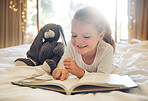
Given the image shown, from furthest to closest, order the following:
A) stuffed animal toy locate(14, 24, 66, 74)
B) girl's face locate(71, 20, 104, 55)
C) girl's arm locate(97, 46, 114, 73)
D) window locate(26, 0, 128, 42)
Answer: window locate(26, 0, 128, 42) < stuffed animal toy locate(14, 24, 66, 74) < girl's arm locate(97, 46, 114, 73) < girl's face locate(71, 20, 104, 55)

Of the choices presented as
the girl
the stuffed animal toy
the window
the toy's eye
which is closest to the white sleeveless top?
the girl

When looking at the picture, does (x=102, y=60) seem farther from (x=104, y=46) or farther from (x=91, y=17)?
(x=91, y=17)

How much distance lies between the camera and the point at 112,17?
3641 millimetres

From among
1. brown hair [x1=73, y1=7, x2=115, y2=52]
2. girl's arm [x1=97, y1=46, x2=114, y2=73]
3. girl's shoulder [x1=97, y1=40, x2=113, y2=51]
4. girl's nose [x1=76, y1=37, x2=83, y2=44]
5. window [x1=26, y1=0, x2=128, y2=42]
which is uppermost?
window [x1=26, y1=0, x2=128, y2=42]

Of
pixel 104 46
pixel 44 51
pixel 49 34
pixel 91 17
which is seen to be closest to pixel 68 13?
pixel 49 34

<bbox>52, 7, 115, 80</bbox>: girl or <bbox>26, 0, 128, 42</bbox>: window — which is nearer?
<bbox>52, 7, 115, 80</bbox>: girl

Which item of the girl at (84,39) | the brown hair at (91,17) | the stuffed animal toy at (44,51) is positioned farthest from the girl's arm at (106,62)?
the stuffed animal toy at (44,51)

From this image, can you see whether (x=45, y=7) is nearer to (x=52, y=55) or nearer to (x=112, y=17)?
(x=112, y=17)

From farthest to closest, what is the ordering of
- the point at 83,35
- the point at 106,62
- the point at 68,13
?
the point at 68,13 < the point at 106,62 < the point at 83,35

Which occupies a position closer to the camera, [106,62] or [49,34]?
[106,62]

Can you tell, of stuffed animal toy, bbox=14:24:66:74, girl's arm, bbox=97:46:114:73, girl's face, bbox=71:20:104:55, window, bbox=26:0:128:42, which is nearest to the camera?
girl's face, bbox=71:20:104:55

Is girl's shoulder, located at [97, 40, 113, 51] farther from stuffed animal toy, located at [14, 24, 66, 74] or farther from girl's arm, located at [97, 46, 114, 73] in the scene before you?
stuffed animal toy, located at [14, 24, 66, 74]

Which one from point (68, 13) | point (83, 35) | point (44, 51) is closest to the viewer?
point (83, 35)

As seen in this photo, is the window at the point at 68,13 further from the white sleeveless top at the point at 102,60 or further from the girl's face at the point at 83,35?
the girl's face at the point at 83,35
